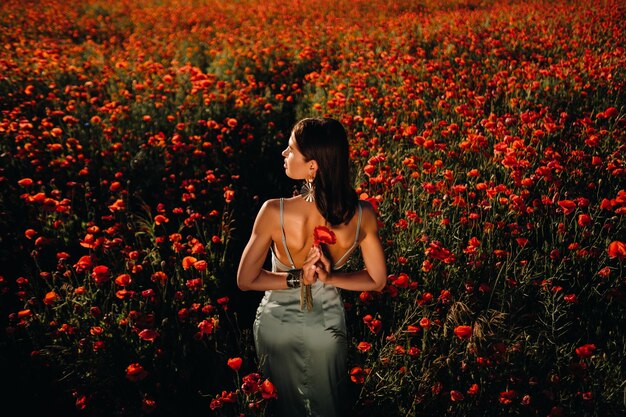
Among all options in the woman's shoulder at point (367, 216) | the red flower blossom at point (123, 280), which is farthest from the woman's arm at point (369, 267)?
the red flower blossom at point (123, 280)

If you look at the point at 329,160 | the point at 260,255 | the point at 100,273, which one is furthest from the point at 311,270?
the point at 100,273

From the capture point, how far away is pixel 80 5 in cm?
1291

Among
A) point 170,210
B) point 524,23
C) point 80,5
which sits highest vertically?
point 80,5

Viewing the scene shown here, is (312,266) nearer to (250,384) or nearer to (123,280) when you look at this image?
(250,384)

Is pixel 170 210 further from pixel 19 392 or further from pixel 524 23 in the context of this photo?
pixel 524 23

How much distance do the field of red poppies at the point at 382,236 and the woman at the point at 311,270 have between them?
0.61ft

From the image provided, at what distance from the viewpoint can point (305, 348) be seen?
1960 mm

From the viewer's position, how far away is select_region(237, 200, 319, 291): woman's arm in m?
1.71

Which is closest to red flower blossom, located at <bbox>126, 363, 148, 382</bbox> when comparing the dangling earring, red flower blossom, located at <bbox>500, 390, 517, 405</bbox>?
the dangling earring

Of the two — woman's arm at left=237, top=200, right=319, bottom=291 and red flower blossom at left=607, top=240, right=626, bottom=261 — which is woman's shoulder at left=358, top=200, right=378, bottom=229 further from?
red flower blossom at left=607, top=240, right=626, bottom=261

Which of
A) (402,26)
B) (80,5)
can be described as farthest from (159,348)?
(80,5)

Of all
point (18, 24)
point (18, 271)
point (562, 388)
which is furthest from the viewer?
point (18, 24)

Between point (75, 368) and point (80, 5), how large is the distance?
1404 centimetres

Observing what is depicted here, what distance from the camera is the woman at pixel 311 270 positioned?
1.61 metres
